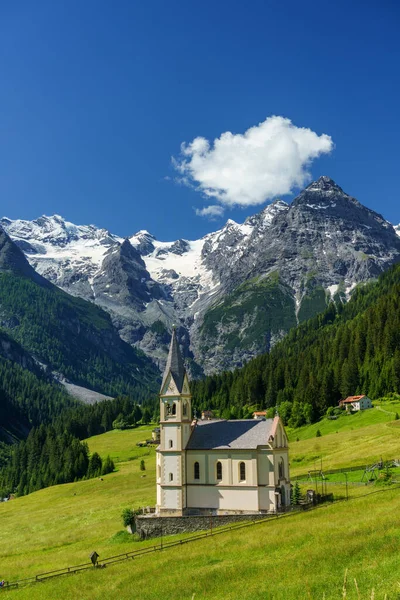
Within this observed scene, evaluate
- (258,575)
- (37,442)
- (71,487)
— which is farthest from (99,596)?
(37,442)

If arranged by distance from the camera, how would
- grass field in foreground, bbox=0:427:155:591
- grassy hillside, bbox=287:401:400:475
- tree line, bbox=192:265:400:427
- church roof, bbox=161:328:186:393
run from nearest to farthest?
grass field in foreground, bbox=0:427:155:591, church roof, bbox=161:328:186:393, grassy hillside, bbox=287:401:400:475, tree line, bbox=192:265:400:427

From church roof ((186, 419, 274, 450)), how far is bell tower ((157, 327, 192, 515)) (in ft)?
5.49

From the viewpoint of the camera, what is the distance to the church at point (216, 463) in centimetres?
6881

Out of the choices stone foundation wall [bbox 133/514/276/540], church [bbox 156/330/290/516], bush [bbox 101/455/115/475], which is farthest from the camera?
bush [bbox 101/455/115/475]

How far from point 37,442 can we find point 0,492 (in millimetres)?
20289

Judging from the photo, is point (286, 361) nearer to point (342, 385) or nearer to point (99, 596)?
point (342, 385)

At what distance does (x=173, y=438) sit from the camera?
73.4 m

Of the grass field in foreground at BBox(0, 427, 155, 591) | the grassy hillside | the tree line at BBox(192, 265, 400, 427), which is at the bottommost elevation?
the grass field in foreground at BBox(0, 427, 155, 591)

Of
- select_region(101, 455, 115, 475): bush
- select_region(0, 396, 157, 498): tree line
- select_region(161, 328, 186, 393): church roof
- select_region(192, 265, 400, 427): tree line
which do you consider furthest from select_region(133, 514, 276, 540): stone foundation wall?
select_region(192, 265, 400, 427): tree line

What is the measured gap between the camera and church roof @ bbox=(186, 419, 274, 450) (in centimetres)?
7062

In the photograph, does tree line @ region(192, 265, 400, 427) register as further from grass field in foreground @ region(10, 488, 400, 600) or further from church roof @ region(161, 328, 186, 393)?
grass field in foreground @ region(10, 488, 400, 600)

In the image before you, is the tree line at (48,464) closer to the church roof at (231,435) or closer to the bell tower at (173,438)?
the bell tower at (173,438)

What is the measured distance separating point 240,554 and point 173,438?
95.7 ft

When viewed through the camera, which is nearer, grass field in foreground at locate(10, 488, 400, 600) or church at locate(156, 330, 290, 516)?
grass field in foreground at locate(10, 488, 400, 600)
